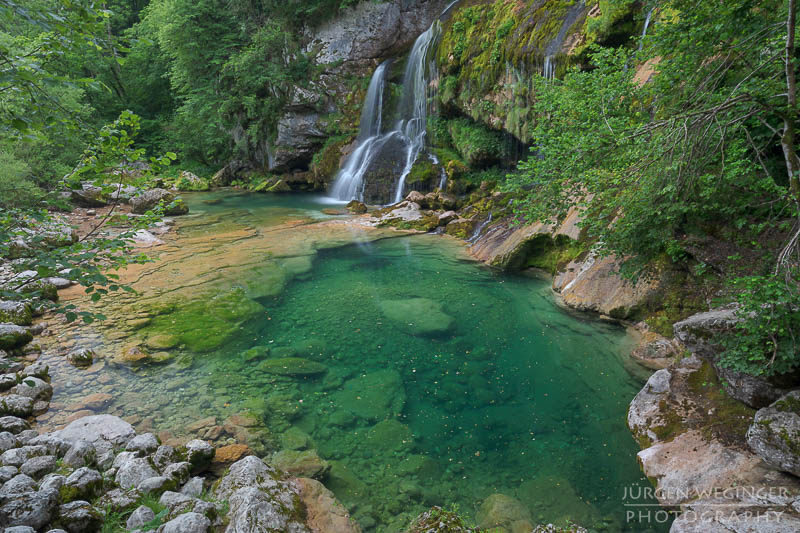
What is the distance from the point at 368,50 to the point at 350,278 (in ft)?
62.6

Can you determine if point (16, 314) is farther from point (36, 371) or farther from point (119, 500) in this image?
point (119, 500)

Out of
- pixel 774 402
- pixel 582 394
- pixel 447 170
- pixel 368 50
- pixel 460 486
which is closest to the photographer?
pixel 774 402

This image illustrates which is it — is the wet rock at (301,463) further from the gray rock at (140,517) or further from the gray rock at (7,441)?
the gray rock at (7,441)

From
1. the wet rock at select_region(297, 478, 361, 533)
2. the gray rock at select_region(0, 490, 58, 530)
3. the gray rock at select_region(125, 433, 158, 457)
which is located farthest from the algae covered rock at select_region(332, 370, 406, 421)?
the gray rock at select_region(0, 490, 58, 530)

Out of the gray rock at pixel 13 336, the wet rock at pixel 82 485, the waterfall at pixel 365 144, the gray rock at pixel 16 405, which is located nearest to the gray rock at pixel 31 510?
the wet rock at pixel 82 485

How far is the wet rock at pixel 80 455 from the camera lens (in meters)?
3.94

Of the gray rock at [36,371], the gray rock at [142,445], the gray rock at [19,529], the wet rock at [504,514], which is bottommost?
the wet rock at [504,514]

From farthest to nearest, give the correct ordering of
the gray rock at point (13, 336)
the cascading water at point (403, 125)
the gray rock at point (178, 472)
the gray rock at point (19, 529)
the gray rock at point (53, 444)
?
the cascading water at point (403, 125) < the gray rock at point (13, 336) < the gray rock at point (53, 444) < the gray rock at point (178, 472) < the gray rock at point (19, 529)

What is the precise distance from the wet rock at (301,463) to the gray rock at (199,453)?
653mm

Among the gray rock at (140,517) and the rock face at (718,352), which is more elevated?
the rock face at (718,352)

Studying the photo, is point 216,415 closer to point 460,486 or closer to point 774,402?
point 460,486

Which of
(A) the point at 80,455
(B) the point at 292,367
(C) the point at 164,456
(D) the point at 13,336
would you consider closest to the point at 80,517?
(C) the point at 164,456

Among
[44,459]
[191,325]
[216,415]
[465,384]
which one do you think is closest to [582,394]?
[465,384]

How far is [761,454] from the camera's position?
3.45 meters
